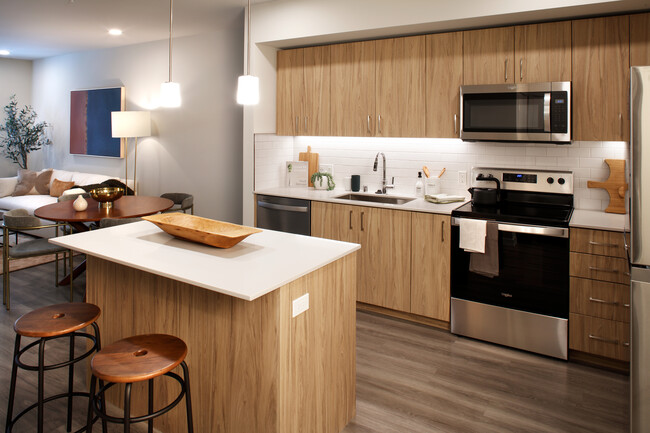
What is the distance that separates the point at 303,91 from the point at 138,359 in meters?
3.21

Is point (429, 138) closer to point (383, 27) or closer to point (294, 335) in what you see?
point (383, 27)

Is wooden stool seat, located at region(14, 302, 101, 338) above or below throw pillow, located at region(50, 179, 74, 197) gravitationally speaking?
below

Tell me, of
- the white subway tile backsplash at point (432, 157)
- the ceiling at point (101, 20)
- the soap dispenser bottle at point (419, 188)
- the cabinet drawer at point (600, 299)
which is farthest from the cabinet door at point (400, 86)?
the cabinet drawer at point (600, 299)

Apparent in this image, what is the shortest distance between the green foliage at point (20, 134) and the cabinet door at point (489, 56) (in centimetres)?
678

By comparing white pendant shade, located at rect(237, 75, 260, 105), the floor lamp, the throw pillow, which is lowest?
the throw pillow

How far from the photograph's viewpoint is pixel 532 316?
3.32 meters

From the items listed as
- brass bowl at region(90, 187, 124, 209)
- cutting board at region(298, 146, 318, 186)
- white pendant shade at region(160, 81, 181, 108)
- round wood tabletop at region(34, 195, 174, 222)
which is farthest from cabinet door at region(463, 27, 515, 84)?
brass bowl at region(90, 187, 124, 209)

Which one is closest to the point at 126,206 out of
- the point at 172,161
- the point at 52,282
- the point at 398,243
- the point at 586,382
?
the point at 52,282

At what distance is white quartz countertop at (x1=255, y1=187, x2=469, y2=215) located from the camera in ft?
12.2

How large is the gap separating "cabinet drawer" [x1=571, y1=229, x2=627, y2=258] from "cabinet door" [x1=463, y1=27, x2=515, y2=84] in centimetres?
123

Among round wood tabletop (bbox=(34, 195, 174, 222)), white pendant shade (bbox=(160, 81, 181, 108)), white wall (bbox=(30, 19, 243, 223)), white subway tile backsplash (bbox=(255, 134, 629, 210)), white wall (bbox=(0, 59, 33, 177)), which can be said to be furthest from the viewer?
white wall (bbox=(0, 59, 33, 177))

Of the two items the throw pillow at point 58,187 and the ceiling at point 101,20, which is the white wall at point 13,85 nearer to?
the ceiling at point 101,20

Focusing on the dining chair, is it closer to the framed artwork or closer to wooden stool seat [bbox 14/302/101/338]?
wooden stool seat [bbox 14/302/101/338]

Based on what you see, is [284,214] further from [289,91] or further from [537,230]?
[537,230]
